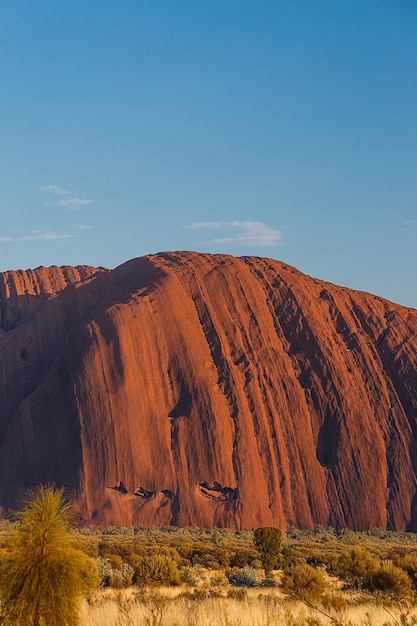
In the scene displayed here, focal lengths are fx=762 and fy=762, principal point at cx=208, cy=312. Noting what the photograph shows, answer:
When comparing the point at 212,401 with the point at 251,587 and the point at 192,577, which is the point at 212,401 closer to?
the point at 192,577

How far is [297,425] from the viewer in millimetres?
67688

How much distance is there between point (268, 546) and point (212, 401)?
34.5 meters

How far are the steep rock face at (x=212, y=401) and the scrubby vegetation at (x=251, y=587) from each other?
62.5 ft

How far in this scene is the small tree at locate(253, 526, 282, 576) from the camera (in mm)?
29728

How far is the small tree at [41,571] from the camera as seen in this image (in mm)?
9625

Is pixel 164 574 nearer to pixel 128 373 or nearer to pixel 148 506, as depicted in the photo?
pixel 148 506

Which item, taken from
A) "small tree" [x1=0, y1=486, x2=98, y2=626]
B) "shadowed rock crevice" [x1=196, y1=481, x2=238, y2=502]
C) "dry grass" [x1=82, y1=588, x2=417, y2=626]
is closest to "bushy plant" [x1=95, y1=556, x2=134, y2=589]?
"dry grass" [x1=82, y1=588, x2=417, y2=626]

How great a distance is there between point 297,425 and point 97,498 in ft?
61.9

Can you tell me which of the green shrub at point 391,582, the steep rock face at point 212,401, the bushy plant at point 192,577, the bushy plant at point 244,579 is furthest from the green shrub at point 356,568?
the steep rock face at point 212,401

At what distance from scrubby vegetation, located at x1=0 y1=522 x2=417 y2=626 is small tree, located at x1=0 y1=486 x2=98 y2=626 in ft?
0.57

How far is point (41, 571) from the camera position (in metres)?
9.80

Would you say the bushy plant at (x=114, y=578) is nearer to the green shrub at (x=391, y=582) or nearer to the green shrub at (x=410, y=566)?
the green shrub at (x=391, y=582)

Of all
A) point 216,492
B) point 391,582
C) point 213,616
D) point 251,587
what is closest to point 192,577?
point 251,587

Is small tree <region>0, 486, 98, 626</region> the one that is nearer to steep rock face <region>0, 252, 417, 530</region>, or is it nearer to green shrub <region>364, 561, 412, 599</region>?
green shrub <region>364, 561, 412, 599</region>
